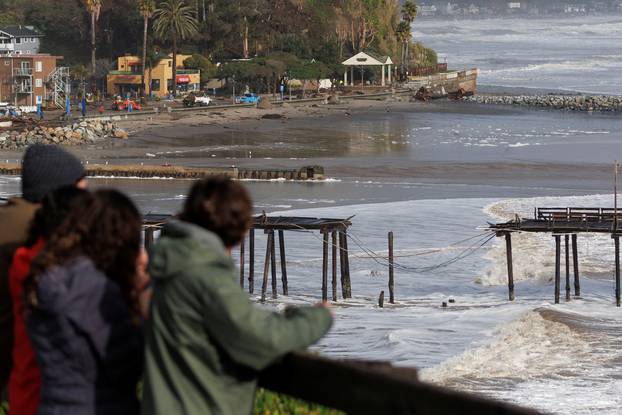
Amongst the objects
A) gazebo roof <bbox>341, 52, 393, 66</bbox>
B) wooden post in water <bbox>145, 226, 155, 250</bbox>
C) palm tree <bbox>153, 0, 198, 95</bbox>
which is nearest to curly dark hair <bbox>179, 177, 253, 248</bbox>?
wooden post in water <bbox>145, 226, 155, 250</bbox>

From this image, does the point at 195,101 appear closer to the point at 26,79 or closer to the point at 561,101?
the point at 26,79

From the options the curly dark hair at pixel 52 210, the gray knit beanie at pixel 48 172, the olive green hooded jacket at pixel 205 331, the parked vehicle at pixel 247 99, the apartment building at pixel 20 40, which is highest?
the apartment building at pixel 20 40

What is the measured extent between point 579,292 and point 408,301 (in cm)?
418

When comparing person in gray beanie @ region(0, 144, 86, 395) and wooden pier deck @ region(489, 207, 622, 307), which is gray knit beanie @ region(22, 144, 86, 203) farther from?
wooden pier deck @ region(489, 207, 622, 307)

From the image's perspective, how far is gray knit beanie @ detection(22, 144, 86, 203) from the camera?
18.6 feet

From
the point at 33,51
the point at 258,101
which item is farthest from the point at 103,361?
the point at 33,51

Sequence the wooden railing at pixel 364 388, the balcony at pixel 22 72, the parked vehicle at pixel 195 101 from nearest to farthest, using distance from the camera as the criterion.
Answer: the wooden railing at pixel 364 388
the parked vehicle at pixel 195 101
the balcony at pixel 22 72

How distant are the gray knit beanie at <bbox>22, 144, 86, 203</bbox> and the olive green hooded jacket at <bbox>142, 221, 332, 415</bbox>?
40.1 inches

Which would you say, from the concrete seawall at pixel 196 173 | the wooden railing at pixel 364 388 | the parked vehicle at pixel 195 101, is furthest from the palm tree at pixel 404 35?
the wooden railing at pixel 364 388

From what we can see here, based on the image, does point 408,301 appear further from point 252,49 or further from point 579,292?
point 252,49

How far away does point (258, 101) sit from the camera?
293ft

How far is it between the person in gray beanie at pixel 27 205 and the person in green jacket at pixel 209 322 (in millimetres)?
971

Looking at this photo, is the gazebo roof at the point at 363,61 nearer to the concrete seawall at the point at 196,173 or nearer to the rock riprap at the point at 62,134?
the rock riprap at the point at 62,134

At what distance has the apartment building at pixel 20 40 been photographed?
96062mm
